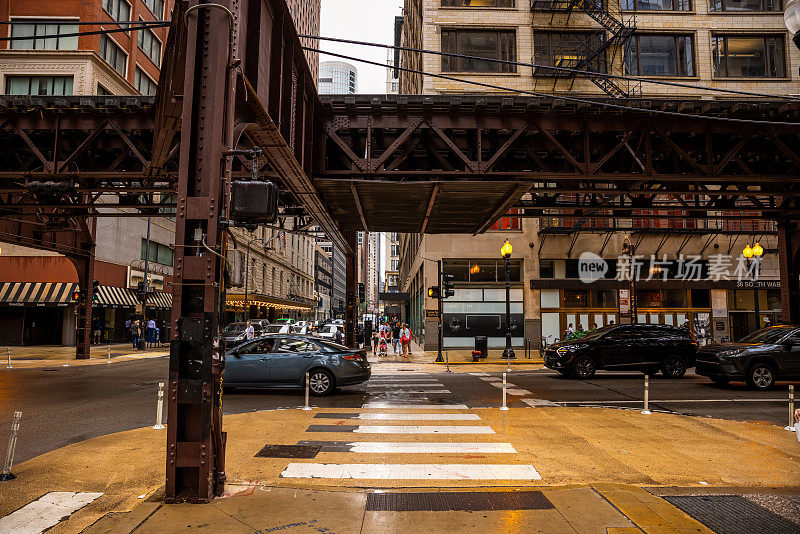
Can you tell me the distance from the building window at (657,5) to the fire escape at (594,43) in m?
0.99

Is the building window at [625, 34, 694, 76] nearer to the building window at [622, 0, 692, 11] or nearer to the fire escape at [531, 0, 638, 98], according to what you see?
the fire escape at [531, 0, 638, 98]

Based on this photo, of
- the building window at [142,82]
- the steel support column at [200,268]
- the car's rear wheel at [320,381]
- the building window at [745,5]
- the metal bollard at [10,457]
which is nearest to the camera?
the steel support column at [200,268]

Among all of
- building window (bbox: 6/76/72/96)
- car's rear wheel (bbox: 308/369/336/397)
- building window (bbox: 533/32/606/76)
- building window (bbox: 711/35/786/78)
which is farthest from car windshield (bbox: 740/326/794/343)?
building window (bbox: 6/76/72/96)

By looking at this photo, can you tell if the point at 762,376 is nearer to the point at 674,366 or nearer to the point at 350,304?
the point at 674,366

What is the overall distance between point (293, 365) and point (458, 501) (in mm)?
8185

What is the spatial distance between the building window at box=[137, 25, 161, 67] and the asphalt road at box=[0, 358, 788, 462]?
30.3 metres

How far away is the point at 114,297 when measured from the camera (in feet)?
112

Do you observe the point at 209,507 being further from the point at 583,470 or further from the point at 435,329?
the point at 435,329

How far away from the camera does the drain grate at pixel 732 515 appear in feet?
→ 15.8

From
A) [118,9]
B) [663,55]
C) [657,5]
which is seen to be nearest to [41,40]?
[118,9]

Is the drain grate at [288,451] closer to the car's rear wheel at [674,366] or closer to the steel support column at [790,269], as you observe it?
the car's rear wheel at [674,366]

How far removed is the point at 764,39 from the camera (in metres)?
32.7

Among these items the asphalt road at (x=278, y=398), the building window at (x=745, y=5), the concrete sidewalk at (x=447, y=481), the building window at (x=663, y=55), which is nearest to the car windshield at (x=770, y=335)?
the asphalt road at (x=278, y=398)

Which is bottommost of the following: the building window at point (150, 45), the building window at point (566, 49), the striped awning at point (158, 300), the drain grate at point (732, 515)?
the drain grate at point (732, 515)
